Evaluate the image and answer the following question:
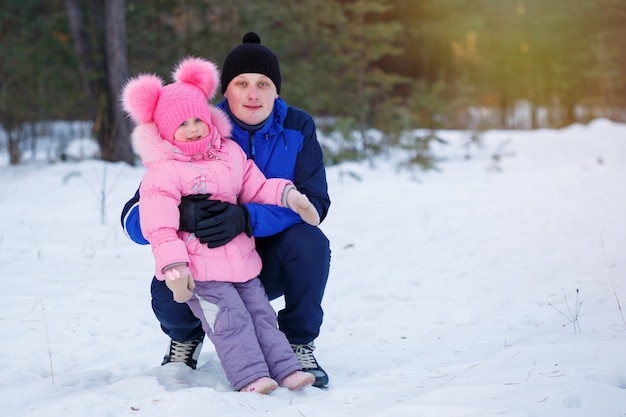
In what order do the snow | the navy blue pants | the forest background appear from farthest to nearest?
the forest background, the navy blue pants, the snow

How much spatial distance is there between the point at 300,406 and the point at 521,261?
3294 millimetres

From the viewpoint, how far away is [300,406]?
2449 mm

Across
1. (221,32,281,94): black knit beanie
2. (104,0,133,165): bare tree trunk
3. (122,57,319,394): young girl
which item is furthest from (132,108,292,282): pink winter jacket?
(104,0,133,165): bare tree trunk

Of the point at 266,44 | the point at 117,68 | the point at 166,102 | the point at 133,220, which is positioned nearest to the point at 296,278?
the point at 133,220

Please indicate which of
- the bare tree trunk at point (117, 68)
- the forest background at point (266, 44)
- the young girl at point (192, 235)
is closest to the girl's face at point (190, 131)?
the young girl at point (192, 235)

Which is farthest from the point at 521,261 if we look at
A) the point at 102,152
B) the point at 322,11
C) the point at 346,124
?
the point at 322,11

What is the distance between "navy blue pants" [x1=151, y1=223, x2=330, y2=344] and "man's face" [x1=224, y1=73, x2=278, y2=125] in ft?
1.74

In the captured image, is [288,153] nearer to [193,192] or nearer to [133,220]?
[193,192]

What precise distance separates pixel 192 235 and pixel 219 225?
4.6 inches

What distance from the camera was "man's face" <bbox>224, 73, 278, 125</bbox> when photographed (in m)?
2.98

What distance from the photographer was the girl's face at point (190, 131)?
267 centimetres

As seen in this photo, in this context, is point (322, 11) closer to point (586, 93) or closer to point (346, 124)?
point (346, 124)

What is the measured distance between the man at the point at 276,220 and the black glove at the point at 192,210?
0.62 feet

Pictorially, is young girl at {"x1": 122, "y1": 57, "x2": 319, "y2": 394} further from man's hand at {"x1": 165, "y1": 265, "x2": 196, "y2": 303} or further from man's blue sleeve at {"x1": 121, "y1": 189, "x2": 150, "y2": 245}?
man's blue sleeve at {"x1": 121, "y1": 189, "x2": 150, "y2": 245}
